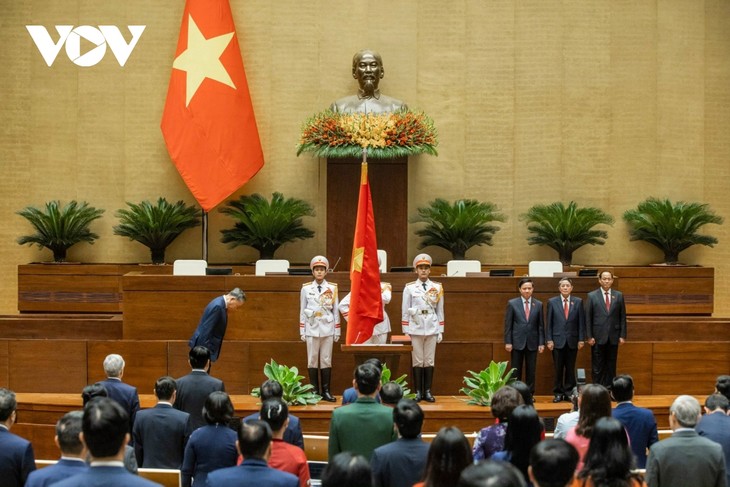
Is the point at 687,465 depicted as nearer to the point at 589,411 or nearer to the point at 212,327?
the point at 589,411

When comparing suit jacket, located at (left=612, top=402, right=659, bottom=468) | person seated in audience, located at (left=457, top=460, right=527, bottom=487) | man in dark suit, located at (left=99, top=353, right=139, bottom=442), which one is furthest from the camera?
→ man in dark suit, located at (left=99, top=353, right=139, bottom=442)

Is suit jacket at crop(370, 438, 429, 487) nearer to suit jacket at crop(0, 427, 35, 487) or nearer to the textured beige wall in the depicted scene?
suit jacket at crop(0, 427, 35, 487)

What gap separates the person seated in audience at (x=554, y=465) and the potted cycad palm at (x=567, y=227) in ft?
32.0

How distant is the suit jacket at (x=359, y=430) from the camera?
5.55 metres

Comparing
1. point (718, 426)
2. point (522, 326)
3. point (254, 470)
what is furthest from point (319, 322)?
point (254, 470)

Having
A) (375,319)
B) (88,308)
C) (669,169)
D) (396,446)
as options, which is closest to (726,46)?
(669,169)

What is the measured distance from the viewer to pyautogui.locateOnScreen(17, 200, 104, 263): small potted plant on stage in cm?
1334

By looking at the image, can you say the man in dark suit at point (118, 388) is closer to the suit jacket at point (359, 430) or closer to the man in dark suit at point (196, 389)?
the man in dark suit at point (196, 389)

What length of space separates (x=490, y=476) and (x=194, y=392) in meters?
4.20

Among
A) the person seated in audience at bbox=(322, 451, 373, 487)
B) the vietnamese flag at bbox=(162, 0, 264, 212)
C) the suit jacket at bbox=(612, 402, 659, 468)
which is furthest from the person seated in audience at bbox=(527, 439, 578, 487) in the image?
the vietnamese flag at bbox=(162, 0, 264, 212)

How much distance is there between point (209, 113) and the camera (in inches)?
522

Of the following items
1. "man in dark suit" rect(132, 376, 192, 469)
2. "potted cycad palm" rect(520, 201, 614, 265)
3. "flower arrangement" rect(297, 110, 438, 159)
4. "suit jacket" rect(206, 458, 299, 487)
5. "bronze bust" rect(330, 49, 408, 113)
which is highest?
"bronze bust" rect(330, 49, 408, 113)

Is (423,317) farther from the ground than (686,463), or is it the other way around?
(423,317)

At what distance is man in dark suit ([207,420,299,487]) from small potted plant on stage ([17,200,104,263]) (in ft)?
31.6
